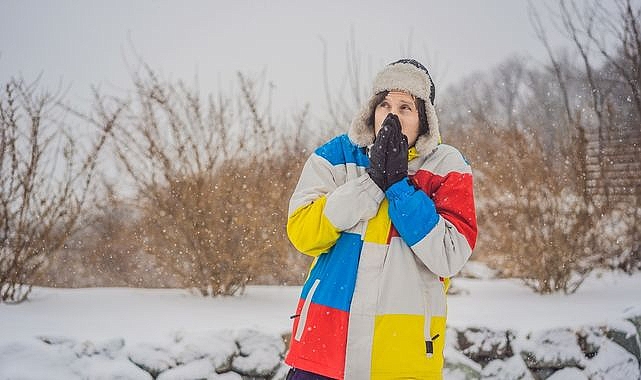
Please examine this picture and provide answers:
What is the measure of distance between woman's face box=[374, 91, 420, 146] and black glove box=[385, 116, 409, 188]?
6.1 inches

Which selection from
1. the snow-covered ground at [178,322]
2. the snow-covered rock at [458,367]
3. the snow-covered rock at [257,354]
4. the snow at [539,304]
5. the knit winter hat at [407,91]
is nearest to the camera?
the knit winter hat at [407,91]

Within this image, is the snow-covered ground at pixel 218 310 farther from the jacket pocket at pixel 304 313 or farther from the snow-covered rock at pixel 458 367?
the jacket pocket at pixel 304 313

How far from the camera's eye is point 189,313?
3.87 metres

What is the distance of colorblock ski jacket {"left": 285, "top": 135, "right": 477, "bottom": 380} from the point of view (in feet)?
5.12

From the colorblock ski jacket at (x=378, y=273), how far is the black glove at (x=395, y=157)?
33 millimetres

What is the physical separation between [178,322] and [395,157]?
2.54 metres

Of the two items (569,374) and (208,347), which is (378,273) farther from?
(569,374)

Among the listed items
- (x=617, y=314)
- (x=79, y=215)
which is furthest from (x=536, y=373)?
(x=79, y=215)

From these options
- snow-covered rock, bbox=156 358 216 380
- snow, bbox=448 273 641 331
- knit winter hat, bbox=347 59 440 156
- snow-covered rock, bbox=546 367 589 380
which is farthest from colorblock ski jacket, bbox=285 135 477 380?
snow-covered rock, bbox=546 367 589 380

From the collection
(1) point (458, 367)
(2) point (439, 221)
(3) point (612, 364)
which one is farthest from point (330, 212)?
(3) point (612, 364)

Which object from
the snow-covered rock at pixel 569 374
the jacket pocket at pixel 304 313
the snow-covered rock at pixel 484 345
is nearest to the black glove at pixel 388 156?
the jacket pocket at pixel 304 313

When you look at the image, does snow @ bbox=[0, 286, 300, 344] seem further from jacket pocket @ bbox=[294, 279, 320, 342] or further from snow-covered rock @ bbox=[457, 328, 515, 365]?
jacket pocket @ bbox=[294, 279, 320, 342]

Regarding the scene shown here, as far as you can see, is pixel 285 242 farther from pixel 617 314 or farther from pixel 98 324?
pixel 617 314

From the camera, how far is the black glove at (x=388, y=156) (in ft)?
5.32
